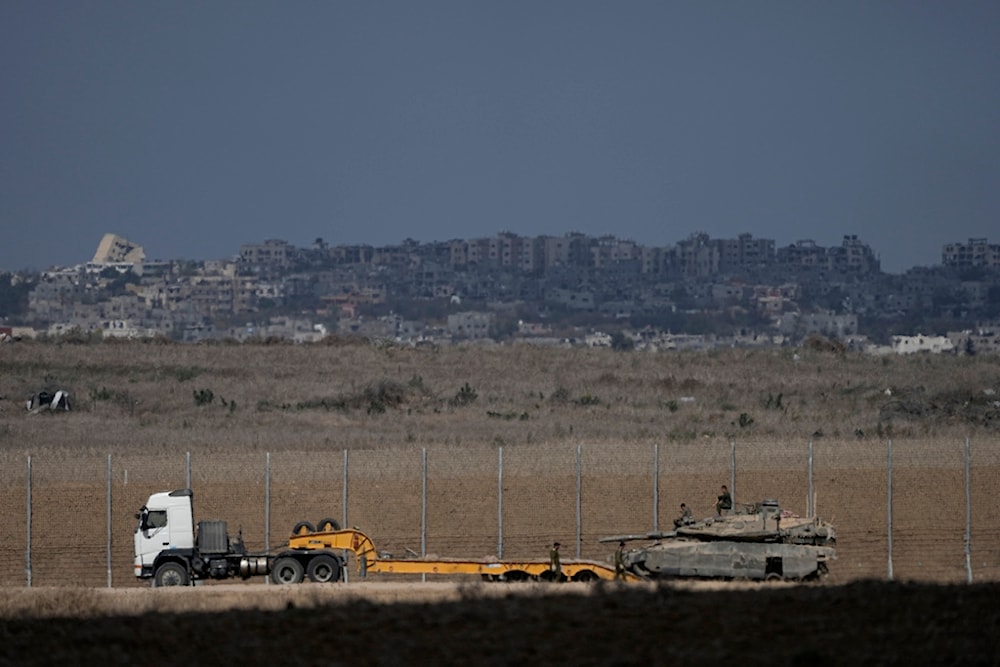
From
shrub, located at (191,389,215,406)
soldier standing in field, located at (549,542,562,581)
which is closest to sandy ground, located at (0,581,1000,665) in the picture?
soldier standing in field, located at (549,542,562,581)

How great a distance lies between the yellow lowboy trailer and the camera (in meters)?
28.6

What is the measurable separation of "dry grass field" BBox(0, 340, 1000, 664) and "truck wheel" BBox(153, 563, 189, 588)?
2.40 feet

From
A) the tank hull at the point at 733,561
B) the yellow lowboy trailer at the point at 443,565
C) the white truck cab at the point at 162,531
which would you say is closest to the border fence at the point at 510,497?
the white truck cab at the point at 162,531

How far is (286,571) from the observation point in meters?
30.3

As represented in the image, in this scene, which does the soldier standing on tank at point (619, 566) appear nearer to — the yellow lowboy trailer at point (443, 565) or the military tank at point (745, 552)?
the yellow lowboy trailer at point (443, 565)

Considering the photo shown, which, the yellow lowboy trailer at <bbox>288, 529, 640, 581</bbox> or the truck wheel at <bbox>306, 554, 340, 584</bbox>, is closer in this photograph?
the yellow lowboy trailer at <bbox>288, 529, 640, 581</bbox>

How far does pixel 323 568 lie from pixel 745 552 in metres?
7.10

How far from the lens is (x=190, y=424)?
5441 cm

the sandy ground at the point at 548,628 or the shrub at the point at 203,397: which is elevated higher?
the shrub at the point at 203,397

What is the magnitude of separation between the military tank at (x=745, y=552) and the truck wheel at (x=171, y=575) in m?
7.49

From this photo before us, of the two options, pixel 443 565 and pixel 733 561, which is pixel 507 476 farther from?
pixel 733 561

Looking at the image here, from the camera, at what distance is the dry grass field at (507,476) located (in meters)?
19.8

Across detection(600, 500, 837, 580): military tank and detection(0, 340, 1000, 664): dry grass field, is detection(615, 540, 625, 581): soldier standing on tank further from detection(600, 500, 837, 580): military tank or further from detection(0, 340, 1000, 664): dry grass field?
detection(0, 340, 1000, 664): dry grass field

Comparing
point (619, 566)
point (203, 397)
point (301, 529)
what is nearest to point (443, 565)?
point (619, 566)
